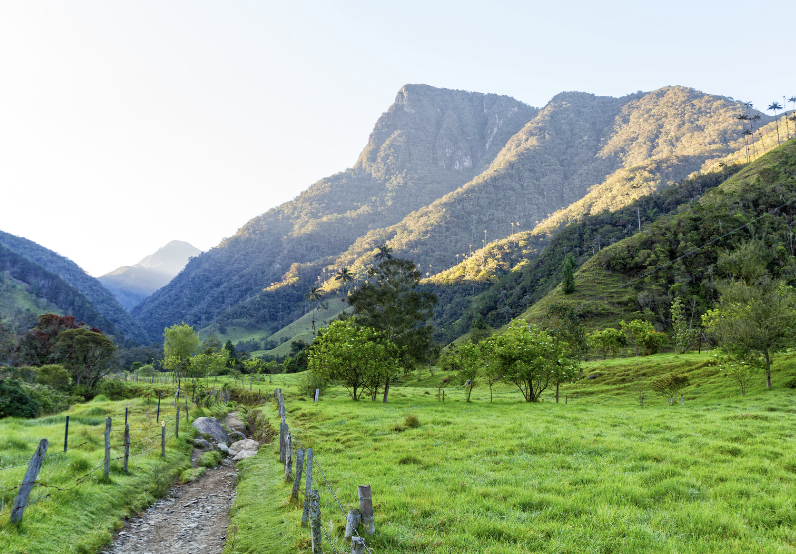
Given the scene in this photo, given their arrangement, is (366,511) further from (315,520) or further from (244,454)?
(244,454)

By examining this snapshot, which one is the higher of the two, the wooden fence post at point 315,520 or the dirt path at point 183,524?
the wooden fence post at point 315,520

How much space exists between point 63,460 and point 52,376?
48001mm

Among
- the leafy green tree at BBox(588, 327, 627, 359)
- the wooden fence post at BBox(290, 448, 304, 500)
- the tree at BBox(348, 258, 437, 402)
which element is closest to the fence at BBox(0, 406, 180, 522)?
the wooden fence post at BBox(290, 448, 304, 500)

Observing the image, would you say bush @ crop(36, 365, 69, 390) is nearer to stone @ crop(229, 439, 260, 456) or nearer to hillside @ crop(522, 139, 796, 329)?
stone @ crop(229, 439, 260, 456)

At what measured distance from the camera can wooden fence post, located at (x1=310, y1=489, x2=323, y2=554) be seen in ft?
27.0

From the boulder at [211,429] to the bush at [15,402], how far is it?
48.0 ft

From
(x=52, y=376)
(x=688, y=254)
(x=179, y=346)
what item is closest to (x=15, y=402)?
(x=52, y=376)

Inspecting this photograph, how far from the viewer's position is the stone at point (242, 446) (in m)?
26.6

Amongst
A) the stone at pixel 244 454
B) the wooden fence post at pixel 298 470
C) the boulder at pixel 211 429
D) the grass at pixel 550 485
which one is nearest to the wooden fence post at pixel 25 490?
the grass at pixel 550 485

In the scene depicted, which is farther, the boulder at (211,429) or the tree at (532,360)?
the tree at (532,360)

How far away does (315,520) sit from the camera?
8.47 m

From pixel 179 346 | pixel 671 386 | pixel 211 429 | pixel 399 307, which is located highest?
pixel 399 307

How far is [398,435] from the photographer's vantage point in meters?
20.5

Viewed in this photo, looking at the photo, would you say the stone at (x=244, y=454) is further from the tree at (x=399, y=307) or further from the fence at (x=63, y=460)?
the tree at (x=399, y=307)
